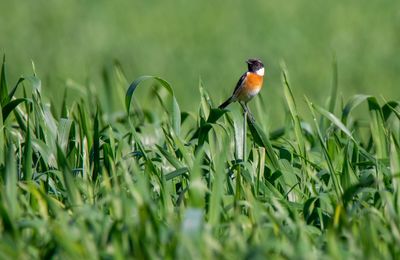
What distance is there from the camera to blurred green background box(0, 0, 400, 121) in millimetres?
11117

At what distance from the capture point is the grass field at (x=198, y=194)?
3.26 meters

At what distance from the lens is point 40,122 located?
4578 mm

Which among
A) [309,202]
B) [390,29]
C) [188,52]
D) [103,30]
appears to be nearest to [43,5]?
[103,30]

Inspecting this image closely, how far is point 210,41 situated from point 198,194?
8979mm

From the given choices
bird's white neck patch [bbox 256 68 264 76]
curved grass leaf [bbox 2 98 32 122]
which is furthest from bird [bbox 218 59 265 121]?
curved grass leaf [bbox 2 98 32 122]

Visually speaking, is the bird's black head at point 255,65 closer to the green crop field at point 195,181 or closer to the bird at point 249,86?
the bird at point 249,86

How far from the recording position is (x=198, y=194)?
3471 millimetres

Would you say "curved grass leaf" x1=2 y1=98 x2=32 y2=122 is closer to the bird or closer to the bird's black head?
the bird

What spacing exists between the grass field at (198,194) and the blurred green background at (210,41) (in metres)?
5.46

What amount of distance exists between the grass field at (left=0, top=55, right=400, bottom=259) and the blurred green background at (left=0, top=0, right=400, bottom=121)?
546 cm

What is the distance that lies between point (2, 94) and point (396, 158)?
2.06 m

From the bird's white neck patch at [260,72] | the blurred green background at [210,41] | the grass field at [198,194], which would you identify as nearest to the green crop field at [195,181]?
the grass field at [198,194]

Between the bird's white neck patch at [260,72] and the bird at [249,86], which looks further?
the bird's white neck patch at [260,72]

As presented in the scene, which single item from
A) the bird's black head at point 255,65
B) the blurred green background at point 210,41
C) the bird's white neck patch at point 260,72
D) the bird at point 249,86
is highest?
the blurred green background at point 210,41
